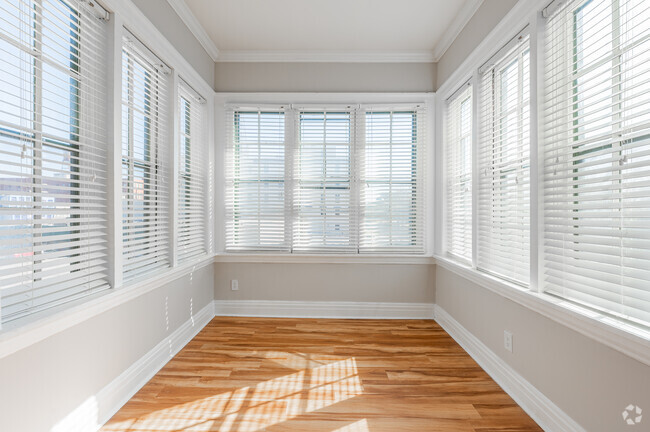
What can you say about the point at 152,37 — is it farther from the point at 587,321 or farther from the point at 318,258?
the point at 587,321

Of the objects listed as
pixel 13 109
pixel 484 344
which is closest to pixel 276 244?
pixel 484 344

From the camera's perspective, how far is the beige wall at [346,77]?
3.77 m

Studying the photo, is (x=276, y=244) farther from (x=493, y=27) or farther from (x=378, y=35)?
(x=493, y=27)

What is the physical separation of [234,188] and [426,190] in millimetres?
2063

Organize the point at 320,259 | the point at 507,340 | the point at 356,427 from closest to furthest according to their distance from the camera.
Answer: the point at 356,427, the point at 507,340, the point at 320,259

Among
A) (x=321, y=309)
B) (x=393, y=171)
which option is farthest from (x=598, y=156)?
(x=321, y=309)

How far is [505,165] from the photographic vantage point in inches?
95.9

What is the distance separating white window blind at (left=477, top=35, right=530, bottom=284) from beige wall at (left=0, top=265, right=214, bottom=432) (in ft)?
8.10

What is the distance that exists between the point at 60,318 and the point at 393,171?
3073mm

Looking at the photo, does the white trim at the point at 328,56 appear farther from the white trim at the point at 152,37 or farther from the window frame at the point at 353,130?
the white trim at the point at 152,37

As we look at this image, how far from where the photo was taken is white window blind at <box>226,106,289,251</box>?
380 cm

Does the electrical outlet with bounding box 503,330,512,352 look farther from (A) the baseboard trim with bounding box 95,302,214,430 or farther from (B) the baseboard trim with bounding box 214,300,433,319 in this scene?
(A) the baseboard trim with bounding box 95,302,214,430

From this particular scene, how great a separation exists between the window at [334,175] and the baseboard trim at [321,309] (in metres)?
0.60

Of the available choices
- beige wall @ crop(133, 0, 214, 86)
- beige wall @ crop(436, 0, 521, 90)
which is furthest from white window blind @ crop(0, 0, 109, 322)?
beige wall @ crop(436, 0, 521, 90)
